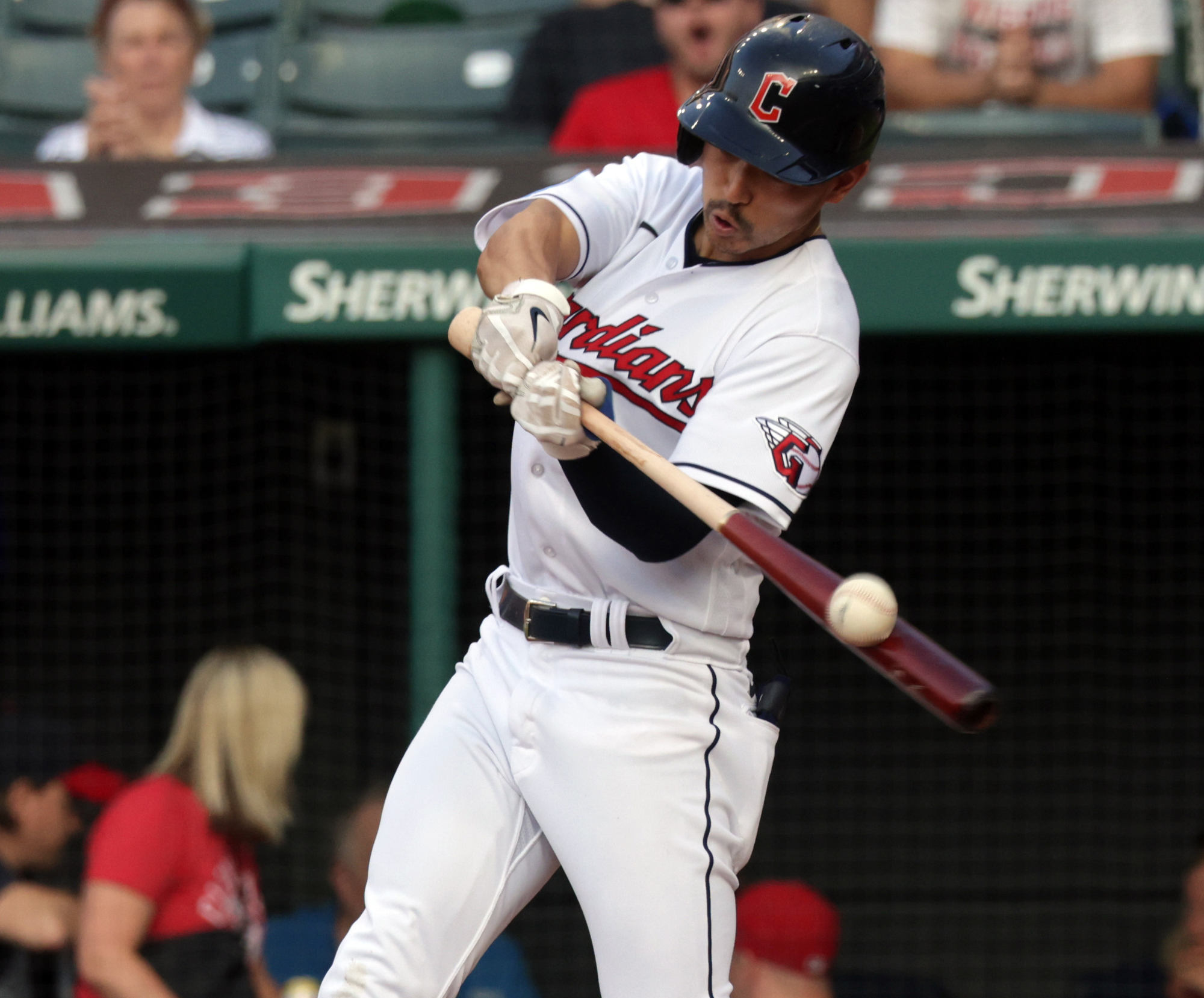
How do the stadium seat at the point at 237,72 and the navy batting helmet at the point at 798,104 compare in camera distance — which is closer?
the navy batting helmet at the point at 798,104

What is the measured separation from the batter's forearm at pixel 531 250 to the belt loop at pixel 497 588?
333mm

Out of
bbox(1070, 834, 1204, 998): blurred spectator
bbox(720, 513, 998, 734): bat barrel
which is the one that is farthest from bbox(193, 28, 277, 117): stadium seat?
bbox(720, 513, 998, 734): bat barrel

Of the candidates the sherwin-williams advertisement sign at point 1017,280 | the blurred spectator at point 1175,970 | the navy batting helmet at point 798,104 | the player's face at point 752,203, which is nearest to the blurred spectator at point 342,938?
the blurred spectator at point 1175,970

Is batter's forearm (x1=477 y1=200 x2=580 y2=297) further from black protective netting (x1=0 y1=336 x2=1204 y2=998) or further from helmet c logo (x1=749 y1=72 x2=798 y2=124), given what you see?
black protective netting (x1=0 y1=336 x2=1204 y2=998)

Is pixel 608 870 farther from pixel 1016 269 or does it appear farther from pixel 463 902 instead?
pixel 1016 269

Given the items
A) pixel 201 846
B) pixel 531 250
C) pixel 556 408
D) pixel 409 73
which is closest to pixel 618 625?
pixel 556 408

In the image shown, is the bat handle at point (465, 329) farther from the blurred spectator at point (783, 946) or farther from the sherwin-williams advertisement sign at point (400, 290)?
the blurred spectator at point (783, 946)

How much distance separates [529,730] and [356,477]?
271 centimetres

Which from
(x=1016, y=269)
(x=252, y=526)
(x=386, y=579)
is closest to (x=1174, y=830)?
(x=1016, y=269)

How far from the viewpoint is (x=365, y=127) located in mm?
4562

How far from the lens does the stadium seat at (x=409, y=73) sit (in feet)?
15.4

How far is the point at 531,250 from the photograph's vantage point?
1829mm

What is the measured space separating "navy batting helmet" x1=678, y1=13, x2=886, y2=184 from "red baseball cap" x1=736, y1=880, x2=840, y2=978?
1914mm

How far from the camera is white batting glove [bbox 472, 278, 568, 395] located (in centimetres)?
166
